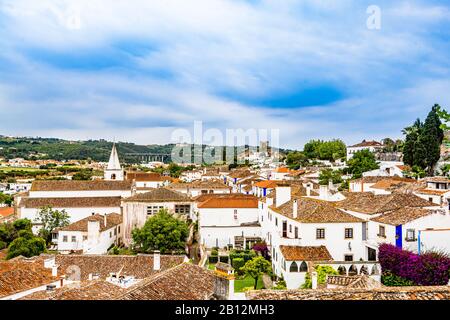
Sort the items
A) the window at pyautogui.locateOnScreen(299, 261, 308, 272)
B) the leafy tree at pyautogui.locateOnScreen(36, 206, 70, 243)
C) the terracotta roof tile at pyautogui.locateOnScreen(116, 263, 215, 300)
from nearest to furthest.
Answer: the terracotta roof tile at pyautogui.locateOnScreen(116, 263, 215, 300) < the window at pyautogui.locateOnScreen(299, 261, 308, 272) < the leafy tree at pyautogui.locateOnScreen(36, 206, 70, 243)

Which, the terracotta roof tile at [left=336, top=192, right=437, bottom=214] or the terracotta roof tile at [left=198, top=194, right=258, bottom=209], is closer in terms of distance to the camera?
the terracotta roof tile at [left=336, top=192, right=437, bottom=214]

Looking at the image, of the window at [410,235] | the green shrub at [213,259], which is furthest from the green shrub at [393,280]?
the green shrub at [213,259]

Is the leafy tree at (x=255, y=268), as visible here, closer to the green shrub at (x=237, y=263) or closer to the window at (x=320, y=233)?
the green shrub at (x=237, y=263)

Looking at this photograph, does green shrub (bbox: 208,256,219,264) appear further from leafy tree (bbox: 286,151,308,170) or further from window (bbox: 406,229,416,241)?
leafy tree (bbox: 286,151,308,170)

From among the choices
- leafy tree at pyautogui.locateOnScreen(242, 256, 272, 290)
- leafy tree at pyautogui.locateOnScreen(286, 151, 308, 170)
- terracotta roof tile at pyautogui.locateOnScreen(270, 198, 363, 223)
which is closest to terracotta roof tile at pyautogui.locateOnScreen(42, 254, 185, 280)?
leafy tree at pyautogui.locateOnScreen(242, 256, 272, 290)

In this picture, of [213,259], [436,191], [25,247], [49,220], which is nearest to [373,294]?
[213,259]

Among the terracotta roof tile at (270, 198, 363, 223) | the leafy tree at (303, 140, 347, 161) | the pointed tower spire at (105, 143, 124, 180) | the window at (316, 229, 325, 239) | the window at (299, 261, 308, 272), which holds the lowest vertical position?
the window at (299, 261, 308, 272)

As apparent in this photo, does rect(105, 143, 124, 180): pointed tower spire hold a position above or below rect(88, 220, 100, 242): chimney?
above
